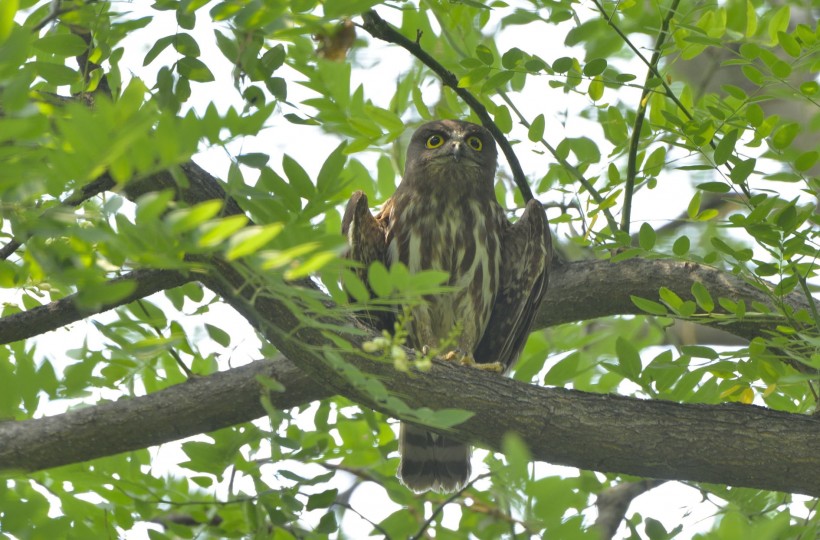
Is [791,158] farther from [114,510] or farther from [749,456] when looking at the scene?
[114,510]

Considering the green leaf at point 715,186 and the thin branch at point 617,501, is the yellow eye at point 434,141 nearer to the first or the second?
the thin branch at point 617,501

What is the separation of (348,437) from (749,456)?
6.65ft

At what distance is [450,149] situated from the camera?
600 centimetres

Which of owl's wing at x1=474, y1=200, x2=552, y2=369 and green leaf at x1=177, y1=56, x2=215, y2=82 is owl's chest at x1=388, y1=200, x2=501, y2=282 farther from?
green leaf at x1=177, y1=56, x2=215, y2=82

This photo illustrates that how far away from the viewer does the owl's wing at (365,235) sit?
5.21 metres

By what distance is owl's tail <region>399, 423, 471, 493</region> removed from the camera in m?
5.38

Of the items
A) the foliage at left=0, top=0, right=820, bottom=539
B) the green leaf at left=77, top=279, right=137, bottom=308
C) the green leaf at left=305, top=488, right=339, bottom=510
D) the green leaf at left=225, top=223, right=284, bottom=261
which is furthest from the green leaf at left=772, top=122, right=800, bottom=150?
the green leaf at left=77, top=279, right=137, bottom=308

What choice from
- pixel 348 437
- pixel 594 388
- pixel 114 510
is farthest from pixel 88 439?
pixel 594 388

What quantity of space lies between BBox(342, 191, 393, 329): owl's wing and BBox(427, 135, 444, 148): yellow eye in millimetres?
619

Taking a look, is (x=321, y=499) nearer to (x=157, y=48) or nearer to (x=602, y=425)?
(x=602, y=425)

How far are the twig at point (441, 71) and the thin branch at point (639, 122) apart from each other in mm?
614

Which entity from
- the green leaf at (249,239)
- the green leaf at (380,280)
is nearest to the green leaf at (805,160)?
the green leaf at (380,280)

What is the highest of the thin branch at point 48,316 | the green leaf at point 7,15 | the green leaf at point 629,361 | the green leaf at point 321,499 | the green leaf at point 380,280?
the thin branch at point 48,316

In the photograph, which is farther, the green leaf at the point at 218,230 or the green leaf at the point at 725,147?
the green leaf at the point at 725,147
